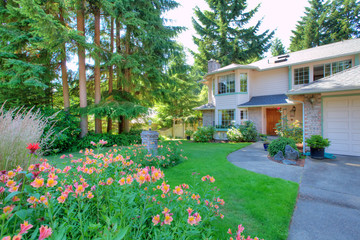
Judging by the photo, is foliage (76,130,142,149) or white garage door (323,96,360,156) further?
foliage (76,130,142,149)

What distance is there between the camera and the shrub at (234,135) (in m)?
11.1

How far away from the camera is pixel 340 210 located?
9.52 ft

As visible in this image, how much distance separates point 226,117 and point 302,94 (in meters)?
5.93

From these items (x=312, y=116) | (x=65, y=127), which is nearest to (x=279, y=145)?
(x=312, y=116)

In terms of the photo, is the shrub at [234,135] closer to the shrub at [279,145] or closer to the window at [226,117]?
the window at [226,117]

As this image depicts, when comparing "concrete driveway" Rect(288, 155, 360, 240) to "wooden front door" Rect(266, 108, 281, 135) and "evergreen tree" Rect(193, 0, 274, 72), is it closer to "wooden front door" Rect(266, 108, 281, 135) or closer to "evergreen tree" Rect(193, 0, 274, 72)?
"wooden front door" Rect(266, 108, 281, 135)

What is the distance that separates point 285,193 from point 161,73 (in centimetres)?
830

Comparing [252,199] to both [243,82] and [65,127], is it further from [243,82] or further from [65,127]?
[243,82]

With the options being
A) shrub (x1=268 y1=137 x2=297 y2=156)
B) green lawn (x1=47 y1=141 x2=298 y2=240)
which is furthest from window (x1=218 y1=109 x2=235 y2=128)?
green lawn (x1=47 y1=141 x2=298 y2=240)

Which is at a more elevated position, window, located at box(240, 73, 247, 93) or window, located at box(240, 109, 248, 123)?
window, located at box(240, 73, 247, 93)

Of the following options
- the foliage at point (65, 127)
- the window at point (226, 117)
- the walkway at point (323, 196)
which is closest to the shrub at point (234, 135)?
the window at point (226, 117)

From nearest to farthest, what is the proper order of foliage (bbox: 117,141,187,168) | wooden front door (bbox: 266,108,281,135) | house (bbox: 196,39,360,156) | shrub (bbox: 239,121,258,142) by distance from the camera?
foliage (bbox: 117,141,187,168), house (bbox: 196,39,360,156), shrub (bbox: 239,121,258,142), wooden front door (bbox: 266,108,281,135)

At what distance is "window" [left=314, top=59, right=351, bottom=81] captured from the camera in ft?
32.2

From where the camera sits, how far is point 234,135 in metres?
11.2
